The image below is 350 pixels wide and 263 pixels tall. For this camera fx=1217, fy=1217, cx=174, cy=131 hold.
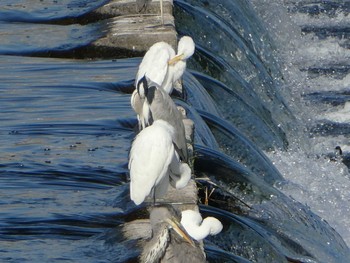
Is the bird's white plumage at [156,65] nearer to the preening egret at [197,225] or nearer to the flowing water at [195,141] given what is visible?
the flowing water at [195,141]

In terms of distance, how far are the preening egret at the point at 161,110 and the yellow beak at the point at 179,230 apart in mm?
987

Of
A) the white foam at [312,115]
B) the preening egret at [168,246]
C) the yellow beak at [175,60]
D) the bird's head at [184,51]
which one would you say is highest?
the preening egret at [168,246]

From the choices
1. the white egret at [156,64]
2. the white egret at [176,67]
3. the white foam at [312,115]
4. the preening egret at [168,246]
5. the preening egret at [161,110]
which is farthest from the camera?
the white foam at [312,115]

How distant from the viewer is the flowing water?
5.27 metres

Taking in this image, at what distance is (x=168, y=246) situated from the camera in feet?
14.7

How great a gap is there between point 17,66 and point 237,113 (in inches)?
59.7

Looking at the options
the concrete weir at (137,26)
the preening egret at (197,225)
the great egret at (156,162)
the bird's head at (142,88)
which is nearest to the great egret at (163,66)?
the bird's head at (142,88)

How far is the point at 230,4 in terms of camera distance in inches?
430

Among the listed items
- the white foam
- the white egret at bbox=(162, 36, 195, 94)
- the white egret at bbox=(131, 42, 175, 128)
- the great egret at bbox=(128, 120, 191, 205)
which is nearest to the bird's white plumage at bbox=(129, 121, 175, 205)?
the great egret at bbox=(128, 120, 191, 205)

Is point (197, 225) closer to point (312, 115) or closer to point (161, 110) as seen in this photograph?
point (161, 110)

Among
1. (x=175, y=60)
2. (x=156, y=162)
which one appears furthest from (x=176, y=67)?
(x=156, y=162)

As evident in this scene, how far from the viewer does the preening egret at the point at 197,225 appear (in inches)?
181

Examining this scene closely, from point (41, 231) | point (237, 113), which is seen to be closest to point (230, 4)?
point (237, 113)

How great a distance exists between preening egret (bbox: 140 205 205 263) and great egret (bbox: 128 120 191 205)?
52 centimetres
